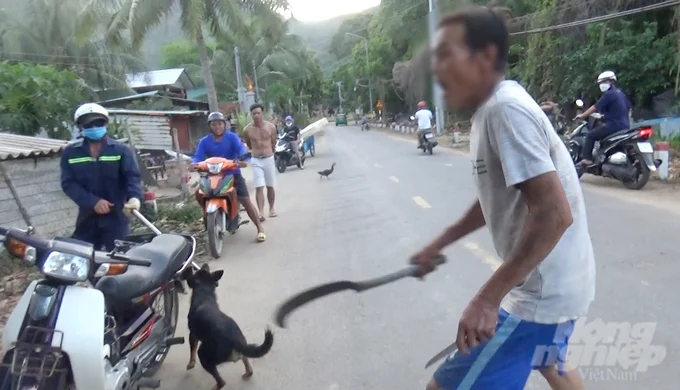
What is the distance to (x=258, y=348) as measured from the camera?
3.79m

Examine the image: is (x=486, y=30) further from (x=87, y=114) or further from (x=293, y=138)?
(x=293, y=138)

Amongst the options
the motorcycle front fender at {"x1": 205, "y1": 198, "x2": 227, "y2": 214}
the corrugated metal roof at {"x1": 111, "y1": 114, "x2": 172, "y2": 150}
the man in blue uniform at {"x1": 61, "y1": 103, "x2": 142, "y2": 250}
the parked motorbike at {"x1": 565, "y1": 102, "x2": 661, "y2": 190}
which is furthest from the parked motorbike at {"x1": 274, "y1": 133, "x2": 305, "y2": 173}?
the man in blue uniform at {"x1": 61, "y1": 103, "x2": 142, "y2": 250}

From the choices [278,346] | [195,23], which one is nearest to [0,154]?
[278,346]

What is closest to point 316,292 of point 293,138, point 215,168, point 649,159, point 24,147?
point 215,168

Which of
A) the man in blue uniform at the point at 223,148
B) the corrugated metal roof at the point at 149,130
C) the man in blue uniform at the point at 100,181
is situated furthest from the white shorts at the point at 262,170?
the corrugated metal roof at the point at 149,130

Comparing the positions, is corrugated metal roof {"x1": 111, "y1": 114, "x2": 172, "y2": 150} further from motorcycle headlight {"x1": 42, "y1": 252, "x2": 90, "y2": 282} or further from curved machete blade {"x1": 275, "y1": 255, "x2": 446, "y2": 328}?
curved machete blade {"x1": 275, "y1": 255, "x2": 446, "y2": 328}

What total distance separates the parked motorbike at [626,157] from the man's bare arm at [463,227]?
25.2 ft

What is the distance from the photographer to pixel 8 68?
44.7 ft

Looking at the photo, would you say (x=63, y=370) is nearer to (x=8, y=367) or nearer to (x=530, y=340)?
(x=8, y=367)

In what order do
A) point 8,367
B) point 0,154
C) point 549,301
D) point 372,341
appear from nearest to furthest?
point 549,301 → point 8,367 → point 372,341 → point 0,154

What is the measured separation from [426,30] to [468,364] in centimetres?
120

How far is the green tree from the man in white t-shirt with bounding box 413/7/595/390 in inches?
512

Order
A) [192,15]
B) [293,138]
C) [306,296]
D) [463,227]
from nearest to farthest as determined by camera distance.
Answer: [306,296], [463,227], [192,15], [293,138]

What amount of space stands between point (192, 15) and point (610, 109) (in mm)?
12824
